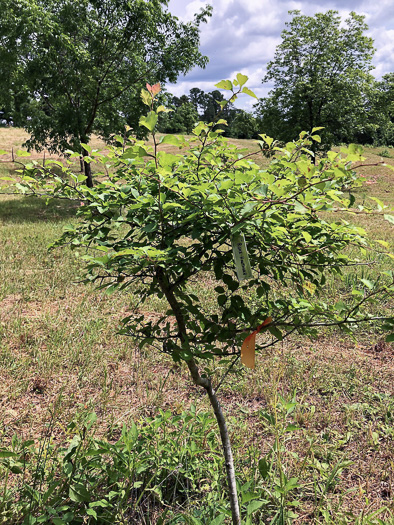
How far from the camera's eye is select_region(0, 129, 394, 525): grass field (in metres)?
1.96

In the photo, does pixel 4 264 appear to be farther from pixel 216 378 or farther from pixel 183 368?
pixel 216 378

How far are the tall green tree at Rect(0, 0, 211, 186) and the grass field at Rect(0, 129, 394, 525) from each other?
6373mm

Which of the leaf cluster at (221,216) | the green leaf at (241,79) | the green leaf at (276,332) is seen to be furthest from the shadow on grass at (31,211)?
the green leaf at (241,79)

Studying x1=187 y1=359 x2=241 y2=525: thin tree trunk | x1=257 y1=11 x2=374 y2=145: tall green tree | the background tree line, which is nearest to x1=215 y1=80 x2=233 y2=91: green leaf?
x1=187 y1=359 x2=241 y2=525: thin tree trunk

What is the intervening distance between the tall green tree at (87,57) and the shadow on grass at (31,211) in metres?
1.64

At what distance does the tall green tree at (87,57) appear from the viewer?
8562mm

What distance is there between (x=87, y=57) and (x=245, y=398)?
9.91 metres

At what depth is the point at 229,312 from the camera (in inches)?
53.9

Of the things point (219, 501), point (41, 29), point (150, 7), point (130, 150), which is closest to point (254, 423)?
point (219, 501)

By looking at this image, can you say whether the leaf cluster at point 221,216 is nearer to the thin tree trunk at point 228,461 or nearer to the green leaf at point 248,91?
the green leaf at point 248,91

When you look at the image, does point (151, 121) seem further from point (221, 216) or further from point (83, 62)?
point (83, 62)

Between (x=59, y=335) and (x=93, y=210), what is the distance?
239 centimetres

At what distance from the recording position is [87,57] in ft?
30.5

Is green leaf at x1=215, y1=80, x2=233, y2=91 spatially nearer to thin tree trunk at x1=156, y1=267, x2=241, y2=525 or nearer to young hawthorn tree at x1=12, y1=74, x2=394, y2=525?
young hawthorn tree at x1=12, y1=74, x2=394, y2=525
